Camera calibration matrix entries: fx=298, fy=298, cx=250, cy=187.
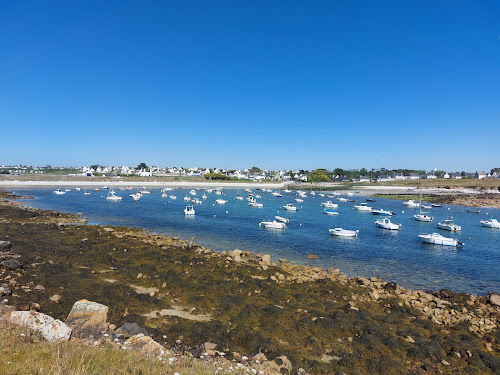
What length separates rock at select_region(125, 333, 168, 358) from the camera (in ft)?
29.9

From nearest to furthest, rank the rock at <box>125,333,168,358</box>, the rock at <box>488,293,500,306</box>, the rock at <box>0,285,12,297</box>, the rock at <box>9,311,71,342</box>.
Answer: the rock at <box>9,311,71,342</box>, the rock at <box>125,333,168,358</box>, the rock at <box>0,285,12,297</box>, the rock at <box>488,293,500,306</box>

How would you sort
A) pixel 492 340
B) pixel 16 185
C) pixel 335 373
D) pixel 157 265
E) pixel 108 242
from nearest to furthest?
pixel 335 373 → pixel 492 340 → pixel 157 265 → pixel 108 242 → pixel 16 185

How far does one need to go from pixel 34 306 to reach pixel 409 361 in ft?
53.6

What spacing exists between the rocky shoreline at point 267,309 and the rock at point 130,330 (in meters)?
0.53

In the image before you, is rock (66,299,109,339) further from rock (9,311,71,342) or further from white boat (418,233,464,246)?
white boat (418,233,464,246)

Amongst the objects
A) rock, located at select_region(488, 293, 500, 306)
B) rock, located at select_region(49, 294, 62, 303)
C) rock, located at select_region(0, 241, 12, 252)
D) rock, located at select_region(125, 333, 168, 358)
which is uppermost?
rock, located at select_region(0, 241, 12, 252)

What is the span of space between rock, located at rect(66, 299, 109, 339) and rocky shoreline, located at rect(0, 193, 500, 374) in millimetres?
1242

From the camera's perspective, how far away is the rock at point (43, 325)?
8934 millimetres

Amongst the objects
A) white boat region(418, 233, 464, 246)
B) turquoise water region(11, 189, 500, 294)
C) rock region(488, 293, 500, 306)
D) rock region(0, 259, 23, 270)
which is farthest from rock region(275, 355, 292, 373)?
white boat region(418, 233, 464, 246)

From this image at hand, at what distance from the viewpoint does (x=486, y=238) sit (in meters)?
50.2

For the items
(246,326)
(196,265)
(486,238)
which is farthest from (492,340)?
(486,238)

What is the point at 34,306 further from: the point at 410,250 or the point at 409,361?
the point at 410,250

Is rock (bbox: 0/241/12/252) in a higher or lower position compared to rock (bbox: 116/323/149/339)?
higher

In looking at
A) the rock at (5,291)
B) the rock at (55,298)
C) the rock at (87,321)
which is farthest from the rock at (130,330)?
the rock at (5,291)
